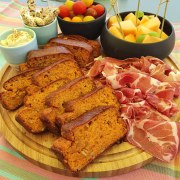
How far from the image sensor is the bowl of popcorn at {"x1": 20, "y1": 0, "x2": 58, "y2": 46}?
6.82 ft

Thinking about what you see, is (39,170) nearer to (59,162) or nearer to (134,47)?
(59,162)

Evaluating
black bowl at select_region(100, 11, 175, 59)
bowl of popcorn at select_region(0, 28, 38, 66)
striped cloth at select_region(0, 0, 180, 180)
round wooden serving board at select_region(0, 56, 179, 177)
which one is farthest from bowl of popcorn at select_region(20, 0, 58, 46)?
striped cloth at select_region(0, 0, 180, 180)

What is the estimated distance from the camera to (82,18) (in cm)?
222

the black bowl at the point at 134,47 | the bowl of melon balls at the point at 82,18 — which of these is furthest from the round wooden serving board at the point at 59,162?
the bowl of melon balls at the point at 82,18

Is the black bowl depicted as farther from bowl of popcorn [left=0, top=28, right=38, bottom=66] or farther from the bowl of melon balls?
bowl of popcorn [left=0, top=28, right=38, bottom=66]

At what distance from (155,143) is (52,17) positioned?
1260mm

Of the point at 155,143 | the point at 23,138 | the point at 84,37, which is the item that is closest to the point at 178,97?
the point at 155,143

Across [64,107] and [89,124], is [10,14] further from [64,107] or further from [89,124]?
[89,124]

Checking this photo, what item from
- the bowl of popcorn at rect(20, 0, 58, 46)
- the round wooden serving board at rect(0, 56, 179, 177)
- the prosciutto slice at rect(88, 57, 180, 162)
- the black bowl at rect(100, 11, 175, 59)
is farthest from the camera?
the bowl of popcorn at rect(20, 0, 58, 46)

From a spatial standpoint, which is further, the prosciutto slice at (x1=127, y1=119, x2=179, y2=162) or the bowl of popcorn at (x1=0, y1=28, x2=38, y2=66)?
the bowl of popcorn at (x1=0, y1=28, x2=38, y2=66)

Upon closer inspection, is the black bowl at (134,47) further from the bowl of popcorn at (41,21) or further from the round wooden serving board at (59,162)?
the round wooden serving board at (59,162)

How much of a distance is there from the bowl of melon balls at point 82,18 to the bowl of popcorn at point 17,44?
31 cm

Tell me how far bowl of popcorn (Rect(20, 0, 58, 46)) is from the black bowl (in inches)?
16.6

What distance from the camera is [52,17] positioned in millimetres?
2123
